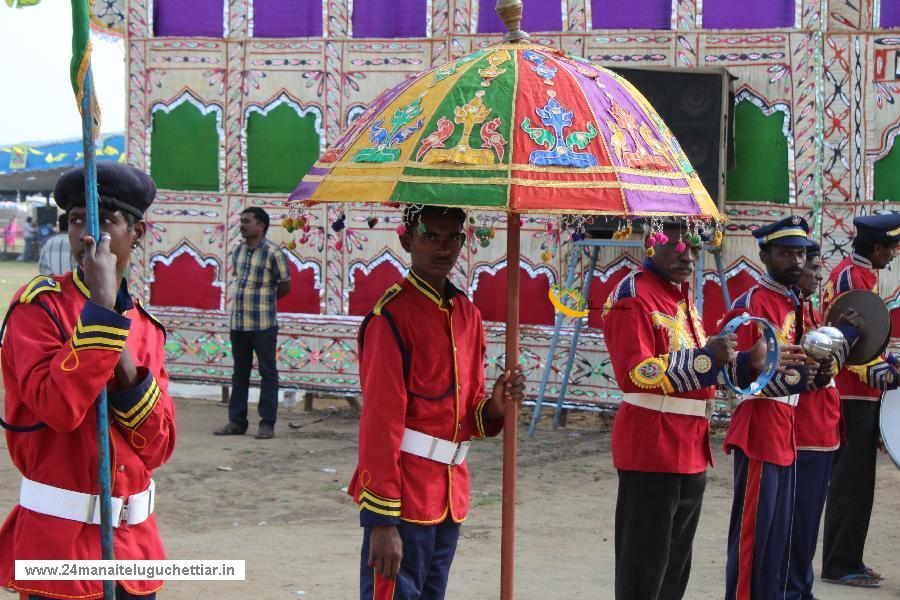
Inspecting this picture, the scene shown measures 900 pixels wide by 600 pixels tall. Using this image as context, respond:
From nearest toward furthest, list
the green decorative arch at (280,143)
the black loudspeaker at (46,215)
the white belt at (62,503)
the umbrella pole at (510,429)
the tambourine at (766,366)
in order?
the white belt at (62,503) → the umbrella pole at (510,429) → the tambourine at (766,366) → the green decorative arch at (280,143) → the black loudspeaker at (46,215)

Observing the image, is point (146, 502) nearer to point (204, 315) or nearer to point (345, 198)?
point (345, 198)

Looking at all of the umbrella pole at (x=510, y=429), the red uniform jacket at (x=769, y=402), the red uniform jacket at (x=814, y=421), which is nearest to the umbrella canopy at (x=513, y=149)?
the umbrella pole at (x=510, y=429)

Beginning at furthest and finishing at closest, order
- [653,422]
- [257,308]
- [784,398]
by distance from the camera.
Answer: [257,308], [784,398], [653,422]

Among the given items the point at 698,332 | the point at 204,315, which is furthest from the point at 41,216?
the point at 698,332

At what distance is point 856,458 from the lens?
6602 mm

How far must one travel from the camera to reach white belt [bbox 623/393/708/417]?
4.72m

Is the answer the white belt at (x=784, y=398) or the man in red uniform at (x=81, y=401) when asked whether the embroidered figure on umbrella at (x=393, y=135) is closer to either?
the man in red uniform at (x=81, y=401)

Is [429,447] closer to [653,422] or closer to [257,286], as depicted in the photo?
[653,422]

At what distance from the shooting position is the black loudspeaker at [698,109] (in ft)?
32.0

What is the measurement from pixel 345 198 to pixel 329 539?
4236 millimetres

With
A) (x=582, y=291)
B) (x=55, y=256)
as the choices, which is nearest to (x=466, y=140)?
(x=582, y=291)

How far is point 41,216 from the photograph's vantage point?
37062 millimetres

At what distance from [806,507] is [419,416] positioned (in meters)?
2.60

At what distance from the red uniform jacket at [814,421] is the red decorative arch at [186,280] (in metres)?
7.39
